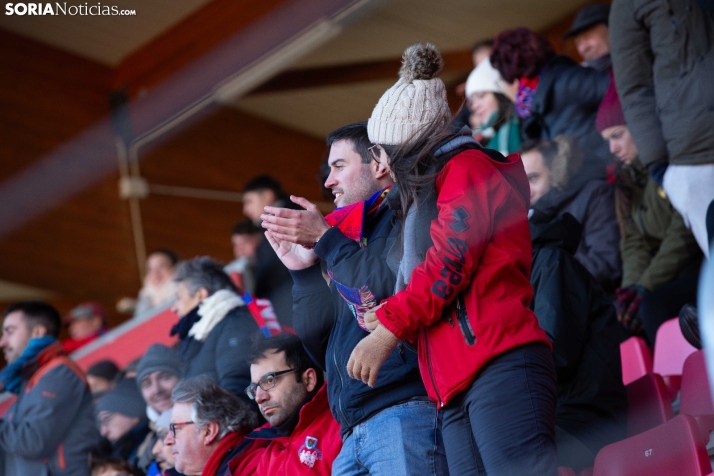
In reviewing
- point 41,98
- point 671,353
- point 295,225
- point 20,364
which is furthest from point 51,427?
point 41,98

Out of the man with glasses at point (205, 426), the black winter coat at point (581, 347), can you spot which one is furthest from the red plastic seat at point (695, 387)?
the man with glasses at point (205, 426)

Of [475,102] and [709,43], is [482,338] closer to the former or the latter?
[709,43]

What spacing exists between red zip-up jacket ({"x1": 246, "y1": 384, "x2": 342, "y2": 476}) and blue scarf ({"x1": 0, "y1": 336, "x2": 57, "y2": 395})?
1.54 metres

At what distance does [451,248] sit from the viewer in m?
1.75

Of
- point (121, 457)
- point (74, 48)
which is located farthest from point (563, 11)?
point (121, 457)

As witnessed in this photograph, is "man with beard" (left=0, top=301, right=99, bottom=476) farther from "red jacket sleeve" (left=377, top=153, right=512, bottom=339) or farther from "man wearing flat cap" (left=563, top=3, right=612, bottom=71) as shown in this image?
"man wearing flat cap" (left=563, top=3, right=612, bottom=71)

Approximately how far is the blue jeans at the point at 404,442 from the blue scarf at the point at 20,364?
2214 millimetres

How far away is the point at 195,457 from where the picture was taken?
9.36 feet

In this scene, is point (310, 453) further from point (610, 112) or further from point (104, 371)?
point (104, 371)

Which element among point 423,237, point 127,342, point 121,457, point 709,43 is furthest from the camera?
point 127,342

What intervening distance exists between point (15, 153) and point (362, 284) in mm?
6317

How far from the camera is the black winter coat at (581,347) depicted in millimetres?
2332

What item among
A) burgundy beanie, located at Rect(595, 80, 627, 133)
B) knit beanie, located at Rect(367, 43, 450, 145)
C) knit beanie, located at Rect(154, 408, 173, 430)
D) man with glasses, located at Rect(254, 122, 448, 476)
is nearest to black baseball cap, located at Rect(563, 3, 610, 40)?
burgundy beanie, located at Rect(595, 80, 627, 133)

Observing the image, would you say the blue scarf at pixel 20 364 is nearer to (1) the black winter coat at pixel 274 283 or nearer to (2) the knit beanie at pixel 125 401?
(2) the knit beanie at pixel 125 401
